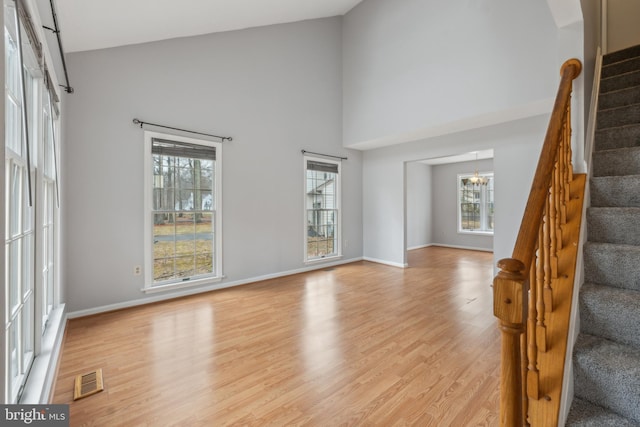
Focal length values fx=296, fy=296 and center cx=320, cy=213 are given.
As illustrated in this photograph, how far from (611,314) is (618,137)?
156cm

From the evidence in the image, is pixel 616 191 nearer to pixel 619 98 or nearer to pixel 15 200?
pixel 619 98

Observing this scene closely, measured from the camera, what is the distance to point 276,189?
496 centimetres

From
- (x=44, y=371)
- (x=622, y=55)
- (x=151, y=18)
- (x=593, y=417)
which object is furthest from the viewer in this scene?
(x=151, y=18)

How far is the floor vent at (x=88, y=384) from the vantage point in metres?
1.93

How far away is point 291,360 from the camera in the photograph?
235 cm

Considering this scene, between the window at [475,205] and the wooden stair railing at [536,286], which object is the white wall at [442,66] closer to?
the wooden stair railing at [536,286]

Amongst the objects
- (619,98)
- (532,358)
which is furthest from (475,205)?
(532,358)

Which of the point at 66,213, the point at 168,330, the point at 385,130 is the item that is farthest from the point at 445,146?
the point at 66,213

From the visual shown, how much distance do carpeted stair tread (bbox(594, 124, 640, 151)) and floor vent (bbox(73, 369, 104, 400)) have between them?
3998 millimetres

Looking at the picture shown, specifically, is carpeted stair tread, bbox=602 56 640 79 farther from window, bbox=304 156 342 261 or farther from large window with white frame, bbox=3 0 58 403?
large window with white frame, bbox=3 0 58 403

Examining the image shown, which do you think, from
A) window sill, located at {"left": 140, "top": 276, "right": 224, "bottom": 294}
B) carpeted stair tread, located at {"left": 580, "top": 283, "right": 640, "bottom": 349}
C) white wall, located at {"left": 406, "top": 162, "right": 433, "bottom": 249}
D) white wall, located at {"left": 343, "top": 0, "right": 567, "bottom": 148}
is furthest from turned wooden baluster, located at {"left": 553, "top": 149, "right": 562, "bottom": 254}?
white wall, located at {"left": 406, "top": 162, "right": 433, "bottom": 249}

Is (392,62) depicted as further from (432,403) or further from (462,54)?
(432,403)

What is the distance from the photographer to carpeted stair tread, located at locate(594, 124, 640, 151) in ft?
7.05

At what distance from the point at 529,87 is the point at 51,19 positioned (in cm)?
477
